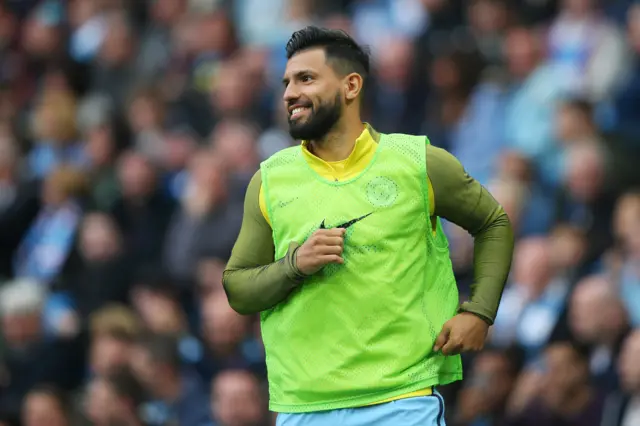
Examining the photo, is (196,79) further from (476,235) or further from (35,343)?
(476,235)

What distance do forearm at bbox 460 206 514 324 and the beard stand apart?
651mm

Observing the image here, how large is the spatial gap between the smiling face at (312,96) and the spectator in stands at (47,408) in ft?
15.2

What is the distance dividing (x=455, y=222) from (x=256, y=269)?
2.33 feet

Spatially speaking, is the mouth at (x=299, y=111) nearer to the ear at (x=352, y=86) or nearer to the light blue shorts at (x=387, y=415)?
the ear at (x=352, y=86)

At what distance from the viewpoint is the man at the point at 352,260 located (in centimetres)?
465

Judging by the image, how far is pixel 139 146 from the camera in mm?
10875

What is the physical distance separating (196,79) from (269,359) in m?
6.76

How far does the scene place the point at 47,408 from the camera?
349 inches

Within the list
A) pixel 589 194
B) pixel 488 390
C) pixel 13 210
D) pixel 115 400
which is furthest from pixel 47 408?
pixel 589 194

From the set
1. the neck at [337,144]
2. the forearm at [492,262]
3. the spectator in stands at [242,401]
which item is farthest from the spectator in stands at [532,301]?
the neck at [337,144]

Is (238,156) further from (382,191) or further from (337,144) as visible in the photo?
(382,191)

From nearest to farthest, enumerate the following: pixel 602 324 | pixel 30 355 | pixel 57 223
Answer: pixel 602 324
pixel 30 355
pixel 57 223

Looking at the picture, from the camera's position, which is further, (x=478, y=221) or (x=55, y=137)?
(x=55, y=137)

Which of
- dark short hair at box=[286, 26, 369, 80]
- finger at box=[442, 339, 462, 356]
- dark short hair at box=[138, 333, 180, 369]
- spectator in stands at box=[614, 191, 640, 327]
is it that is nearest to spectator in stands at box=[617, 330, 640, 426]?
spectator in stands at box=[614, 191, 640, 327]
